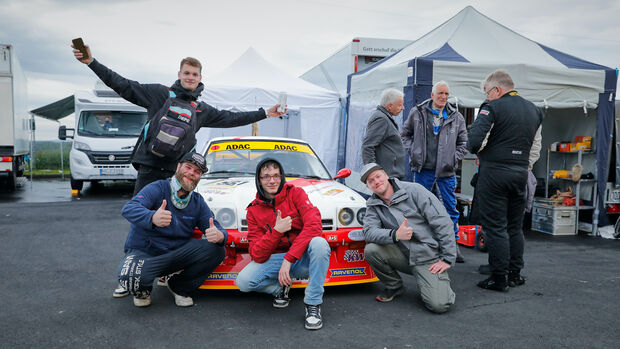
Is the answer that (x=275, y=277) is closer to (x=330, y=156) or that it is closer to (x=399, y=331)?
(x=399, y=331)

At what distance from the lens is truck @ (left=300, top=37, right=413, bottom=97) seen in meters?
10.9

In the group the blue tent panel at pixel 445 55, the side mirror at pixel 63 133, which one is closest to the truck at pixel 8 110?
the side mirror at pixel 63 133

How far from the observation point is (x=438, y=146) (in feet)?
16.8

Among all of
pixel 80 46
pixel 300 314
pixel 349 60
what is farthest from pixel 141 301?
pixel 349 60

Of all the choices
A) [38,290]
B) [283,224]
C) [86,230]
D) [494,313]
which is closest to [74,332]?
[38,290]

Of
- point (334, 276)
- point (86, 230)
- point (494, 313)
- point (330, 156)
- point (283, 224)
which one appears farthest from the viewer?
point (330, 156)

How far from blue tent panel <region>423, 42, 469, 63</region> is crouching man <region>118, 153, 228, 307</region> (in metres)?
4.35

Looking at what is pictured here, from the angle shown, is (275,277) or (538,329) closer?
(538,329)

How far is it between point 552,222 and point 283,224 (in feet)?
18.1

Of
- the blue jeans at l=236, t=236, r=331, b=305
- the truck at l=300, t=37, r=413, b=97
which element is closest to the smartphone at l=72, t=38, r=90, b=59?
the blue jeans at l=236, t=236, r=331, b=305

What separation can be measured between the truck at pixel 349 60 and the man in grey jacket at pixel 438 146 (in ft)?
14.1

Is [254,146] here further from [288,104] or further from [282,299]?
[288,104]

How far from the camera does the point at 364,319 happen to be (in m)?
3.37

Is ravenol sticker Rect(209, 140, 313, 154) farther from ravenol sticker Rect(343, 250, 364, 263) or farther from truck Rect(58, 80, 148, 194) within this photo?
truck Rect(58, 80, 148, 194)
